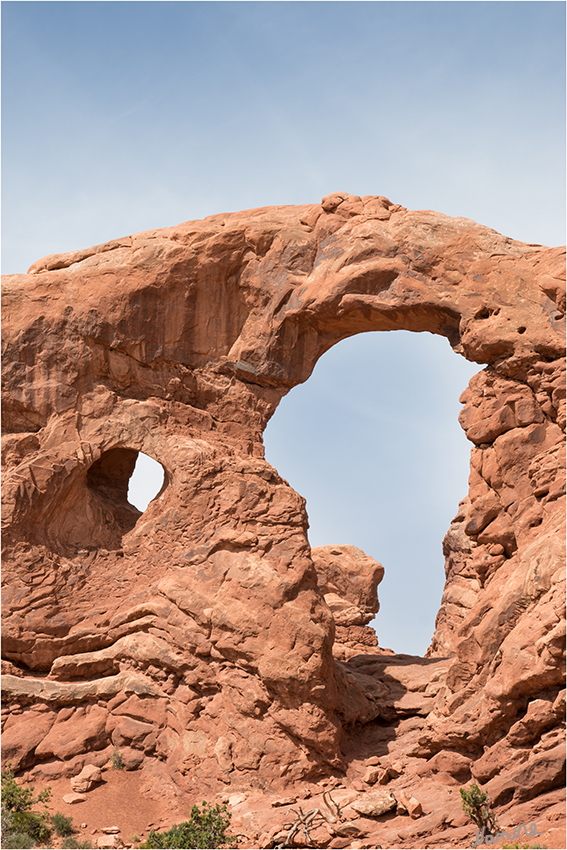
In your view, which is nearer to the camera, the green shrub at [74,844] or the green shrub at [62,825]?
the green shrub at [74,844]

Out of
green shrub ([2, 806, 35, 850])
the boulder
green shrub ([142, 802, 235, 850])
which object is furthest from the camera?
the boulder

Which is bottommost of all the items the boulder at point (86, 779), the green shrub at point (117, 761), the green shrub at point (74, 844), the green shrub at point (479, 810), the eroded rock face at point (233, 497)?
the green shrub at point (74, 844)

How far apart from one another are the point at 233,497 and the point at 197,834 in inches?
203

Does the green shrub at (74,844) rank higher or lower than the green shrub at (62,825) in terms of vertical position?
lower

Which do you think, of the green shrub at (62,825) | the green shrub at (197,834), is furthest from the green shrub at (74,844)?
the green shrub at (197,834)

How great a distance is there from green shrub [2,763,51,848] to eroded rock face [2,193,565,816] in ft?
2.95

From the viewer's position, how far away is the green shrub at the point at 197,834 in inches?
438

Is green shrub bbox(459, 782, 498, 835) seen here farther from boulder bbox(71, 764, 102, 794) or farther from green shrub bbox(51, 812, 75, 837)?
boulder bbox(71, 764, 102, 794)

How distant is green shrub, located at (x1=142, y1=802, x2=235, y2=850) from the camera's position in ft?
36.5

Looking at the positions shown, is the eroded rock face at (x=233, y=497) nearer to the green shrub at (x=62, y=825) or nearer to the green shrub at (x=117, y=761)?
the green shrub at (x=117, y=761)

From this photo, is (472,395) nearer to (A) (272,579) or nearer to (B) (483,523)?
(B) (483,523)

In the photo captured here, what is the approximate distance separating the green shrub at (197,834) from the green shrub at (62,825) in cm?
122

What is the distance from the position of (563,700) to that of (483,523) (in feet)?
11.6

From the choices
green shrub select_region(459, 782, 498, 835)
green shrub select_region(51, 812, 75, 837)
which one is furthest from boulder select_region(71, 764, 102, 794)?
green shrub select_region(459, 782, 498, 835)
